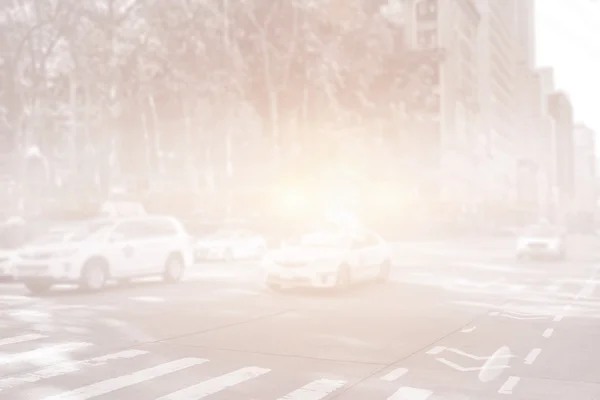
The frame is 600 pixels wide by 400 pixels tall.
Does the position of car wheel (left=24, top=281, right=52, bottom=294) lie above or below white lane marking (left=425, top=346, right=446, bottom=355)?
above

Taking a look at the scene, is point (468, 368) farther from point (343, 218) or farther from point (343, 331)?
point (343, 218)

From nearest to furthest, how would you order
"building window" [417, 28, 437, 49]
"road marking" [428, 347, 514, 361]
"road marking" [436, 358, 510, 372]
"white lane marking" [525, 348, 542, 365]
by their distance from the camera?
1. "road marking" [436, 358, 510, 372]
2. "white lane marking" [525, 348, 542, 365]
3. "road marking" [428, 347, 514, 361]
4. "building window" [417, 28, 437, 49]

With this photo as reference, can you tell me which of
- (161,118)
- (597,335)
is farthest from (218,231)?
(161,118)

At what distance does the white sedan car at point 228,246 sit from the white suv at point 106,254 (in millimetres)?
11559

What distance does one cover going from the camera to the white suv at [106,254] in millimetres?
19547

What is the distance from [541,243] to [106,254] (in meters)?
22.4

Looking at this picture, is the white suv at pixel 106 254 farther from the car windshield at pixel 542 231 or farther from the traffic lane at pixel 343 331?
the car windshield at pixel 542 231

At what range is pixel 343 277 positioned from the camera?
20.1m

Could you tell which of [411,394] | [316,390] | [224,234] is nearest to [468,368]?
[411,394]

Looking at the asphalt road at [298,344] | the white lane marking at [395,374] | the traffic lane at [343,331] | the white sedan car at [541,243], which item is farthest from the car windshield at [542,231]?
the white lane marking at [395,374]

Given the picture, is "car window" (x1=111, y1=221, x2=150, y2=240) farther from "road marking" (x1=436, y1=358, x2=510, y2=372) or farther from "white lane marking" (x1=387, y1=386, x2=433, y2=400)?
"white lane marking" (x1=387, y1=386, x2=433, y2=400)

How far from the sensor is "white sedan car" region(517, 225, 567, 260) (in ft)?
120

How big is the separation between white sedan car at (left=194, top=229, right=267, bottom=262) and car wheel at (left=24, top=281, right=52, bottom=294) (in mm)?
14882

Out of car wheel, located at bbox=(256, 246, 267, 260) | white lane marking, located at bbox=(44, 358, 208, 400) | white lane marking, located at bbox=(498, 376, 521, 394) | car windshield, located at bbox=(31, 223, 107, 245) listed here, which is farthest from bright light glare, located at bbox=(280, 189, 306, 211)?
white lane marking, located at bbox=(498, 376, 521, 394)
